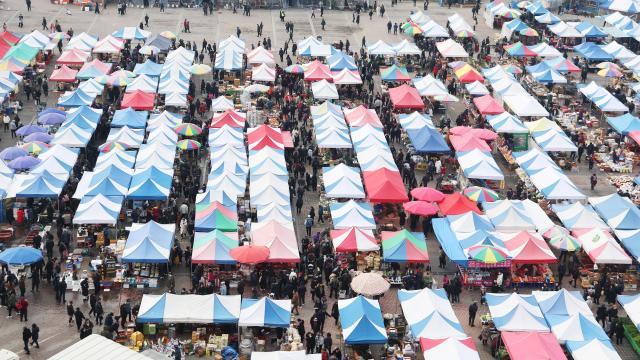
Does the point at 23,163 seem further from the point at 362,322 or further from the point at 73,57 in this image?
the point at 362,322

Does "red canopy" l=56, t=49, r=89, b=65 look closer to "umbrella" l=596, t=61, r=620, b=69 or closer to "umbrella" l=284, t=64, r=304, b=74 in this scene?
"umbrella" l=284, t=64, r=304, b=74

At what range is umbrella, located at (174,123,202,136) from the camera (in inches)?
1718

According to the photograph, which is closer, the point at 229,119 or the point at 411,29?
the point at 229,119

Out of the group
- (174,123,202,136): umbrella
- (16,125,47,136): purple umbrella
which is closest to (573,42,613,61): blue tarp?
(174,123,202,136): umbrella

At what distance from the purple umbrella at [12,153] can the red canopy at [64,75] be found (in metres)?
10.3

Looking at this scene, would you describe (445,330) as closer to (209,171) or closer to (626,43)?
(209,171)

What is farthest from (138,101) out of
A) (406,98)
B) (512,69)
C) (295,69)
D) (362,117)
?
(512,69)

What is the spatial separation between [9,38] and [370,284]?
34.5m

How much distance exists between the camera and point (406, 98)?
4903cm

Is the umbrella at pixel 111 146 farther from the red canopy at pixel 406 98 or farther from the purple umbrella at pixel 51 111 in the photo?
the red canopy at pixel 406 98

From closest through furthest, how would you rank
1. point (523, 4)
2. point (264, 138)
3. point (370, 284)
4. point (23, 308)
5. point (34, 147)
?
point (23, 308) < point (370, 284) < point (34, 147) < point (264, 138) < point (523, 4)

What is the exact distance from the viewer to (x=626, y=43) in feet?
215

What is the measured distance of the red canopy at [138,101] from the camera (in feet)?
154

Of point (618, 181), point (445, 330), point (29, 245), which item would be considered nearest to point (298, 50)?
point (618, 181)
